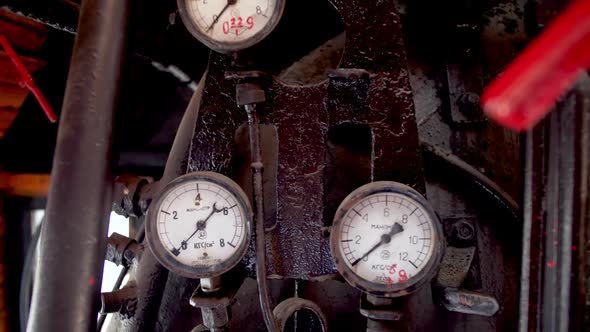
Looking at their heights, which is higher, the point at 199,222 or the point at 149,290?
the point at 199,222

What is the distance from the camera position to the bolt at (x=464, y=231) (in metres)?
1.16

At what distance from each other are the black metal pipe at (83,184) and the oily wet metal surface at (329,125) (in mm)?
280

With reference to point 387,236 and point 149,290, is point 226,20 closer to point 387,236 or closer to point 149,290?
point 387,236

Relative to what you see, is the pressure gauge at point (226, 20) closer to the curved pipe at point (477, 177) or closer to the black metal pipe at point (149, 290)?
the black metal pipe at point (149, 290)

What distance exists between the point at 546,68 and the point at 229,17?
72 centimetres

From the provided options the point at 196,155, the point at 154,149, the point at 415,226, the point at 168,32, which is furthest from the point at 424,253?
the point at 154,149

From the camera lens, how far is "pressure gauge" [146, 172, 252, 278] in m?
1.00

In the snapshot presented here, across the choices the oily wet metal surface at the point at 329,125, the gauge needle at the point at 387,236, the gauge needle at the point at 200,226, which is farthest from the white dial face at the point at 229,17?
the gauge needle at the point at 387,236

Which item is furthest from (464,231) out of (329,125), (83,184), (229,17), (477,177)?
(83,184)

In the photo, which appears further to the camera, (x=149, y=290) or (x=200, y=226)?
(x=149, y=290)

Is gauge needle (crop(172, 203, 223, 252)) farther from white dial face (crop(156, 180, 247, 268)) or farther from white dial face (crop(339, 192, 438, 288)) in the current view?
white dial face (crop(339, 192, 438, 288))

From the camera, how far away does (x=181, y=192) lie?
1020 millimetres

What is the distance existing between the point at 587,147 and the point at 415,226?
0.34 m

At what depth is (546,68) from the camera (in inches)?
19.4
